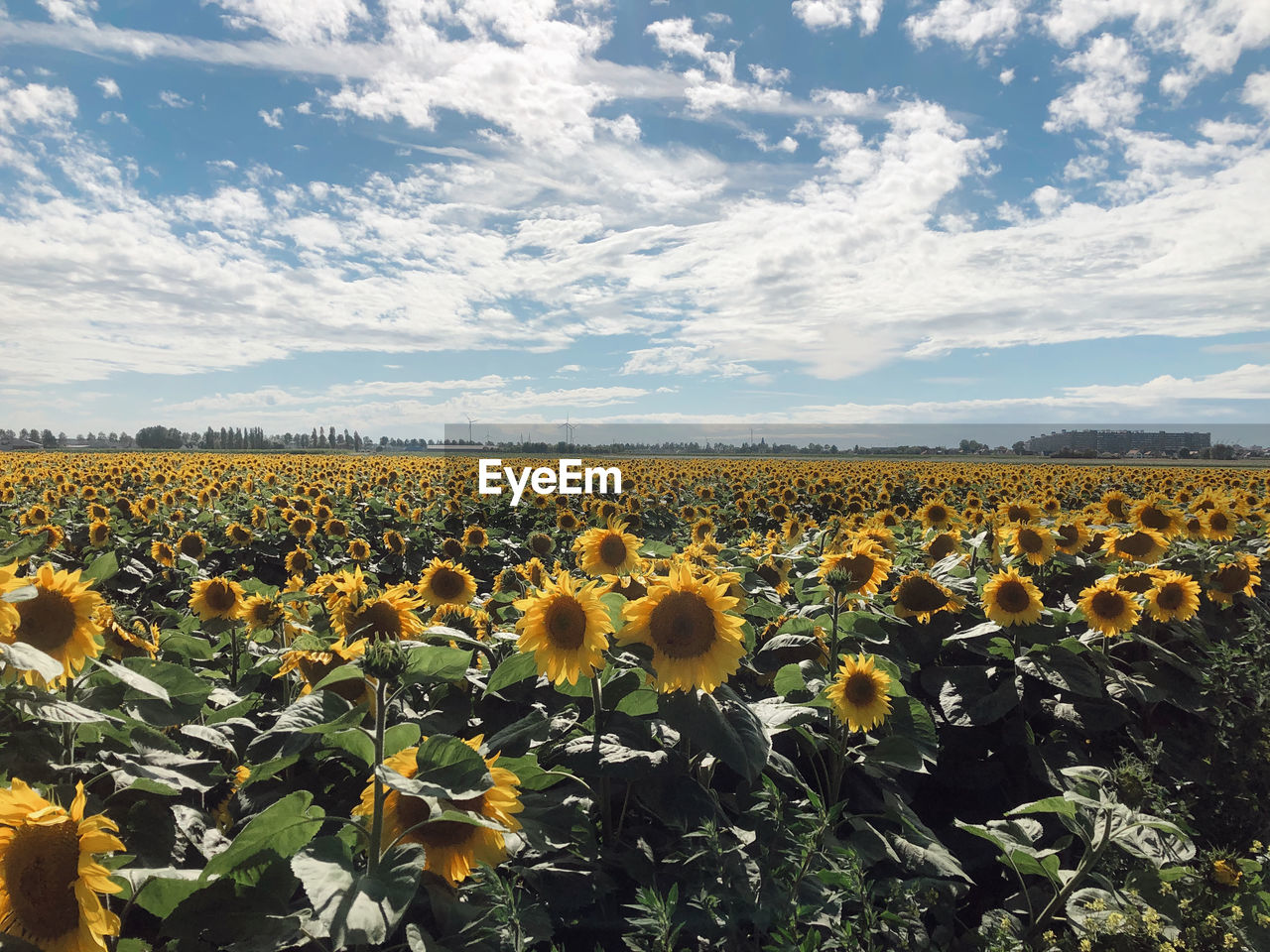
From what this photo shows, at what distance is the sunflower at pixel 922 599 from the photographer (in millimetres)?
4691

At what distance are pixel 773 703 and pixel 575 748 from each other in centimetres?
97

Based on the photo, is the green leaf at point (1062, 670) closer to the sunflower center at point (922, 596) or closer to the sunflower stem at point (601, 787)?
the sunflower center at point (922, 596)

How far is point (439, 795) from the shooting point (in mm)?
1616

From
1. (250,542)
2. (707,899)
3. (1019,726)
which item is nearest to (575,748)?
(707,899)

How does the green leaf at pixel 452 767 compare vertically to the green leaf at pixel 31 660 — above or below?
below

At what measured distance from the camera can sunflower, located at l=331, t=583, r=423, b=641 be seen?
3148mm

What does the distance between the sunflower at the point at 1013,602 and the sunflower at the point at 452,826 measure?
3535 millimetres

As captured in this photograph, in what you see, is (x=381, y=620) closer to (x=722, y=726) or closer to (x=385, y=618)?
(x=385, y=618)

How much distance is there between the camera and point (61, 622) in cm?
233

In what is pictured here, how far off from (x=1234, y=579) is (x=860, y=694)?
13.9 ft

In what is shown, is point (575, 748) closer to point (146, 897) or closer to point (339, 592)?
point (146, 897)

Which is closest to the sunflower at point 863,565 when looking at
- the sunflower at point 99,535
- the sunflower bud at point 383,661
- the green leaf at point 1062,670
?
the green leaf at point 1062,670

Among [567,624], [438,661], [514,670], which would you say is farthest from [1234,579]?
[438,661]

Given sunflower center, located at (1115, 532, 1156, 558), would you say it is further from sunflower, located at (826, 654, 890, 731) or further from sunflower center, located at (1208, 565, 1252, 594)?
sunflower, located at (826, 654, 890, 731)
